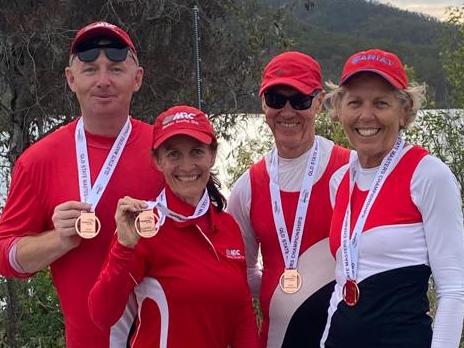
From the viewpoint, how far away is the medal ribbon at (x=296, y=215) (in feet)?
9.34

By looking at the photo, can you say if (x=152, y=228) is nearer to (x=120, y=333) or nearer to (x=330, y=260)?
(x=120, y=333)

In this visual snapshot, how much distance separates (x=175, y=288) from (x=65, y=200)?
1.75 ft

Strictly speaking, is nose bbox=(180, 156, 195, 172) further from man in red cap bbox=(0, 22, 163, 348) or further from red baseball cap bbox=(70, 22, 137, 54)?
red baseball cap bbox=(70, 22, 137, 54)

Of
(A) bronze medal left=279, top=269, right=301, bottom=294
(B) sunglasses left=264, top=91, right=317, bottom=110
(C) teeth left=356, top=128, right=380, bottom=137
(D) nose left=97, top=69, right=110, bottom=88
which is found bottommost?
(A) bronze medal left=279, top=269, right=301, bottom=294

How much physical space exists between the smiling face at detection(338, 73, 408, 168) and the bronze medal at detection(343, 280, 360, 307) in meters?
0.42

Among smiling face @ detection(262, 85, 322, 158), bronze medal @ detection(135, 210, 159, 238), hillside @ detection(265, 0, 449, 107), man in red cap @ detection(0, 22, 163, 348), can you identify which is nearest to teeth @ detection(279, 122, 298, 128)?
smiling face @ detection(262, 85, 322, 158)

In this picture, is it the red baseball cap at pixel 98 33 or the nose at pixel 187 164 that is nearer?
the nose at pixel 187 164

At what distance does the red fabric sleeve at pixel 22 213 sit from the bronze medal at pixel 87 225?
26cm

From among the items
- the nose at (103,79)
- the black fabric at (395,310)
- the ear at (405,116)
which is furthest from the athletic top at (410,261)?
the nose at (103,79)

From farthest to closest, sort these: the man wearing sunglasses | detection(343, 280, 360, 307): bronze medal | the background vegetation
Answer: the background vegetation → the man wearing sunglasses → detection(343, 280, 360, 307): bronze medal

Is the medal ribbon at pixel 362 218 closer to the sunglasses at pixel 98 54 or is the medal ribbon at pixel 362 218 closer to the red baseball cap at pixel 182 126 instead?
the red baseball cap at pixel 182 126

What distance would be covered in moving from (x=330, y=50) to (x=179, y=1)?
19.0ft

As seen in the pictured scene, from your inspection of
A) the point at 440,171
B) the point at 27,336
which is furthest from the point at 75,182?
the point at 27,336

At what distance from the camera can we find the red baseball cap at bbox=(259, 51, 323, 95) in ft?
9.44
